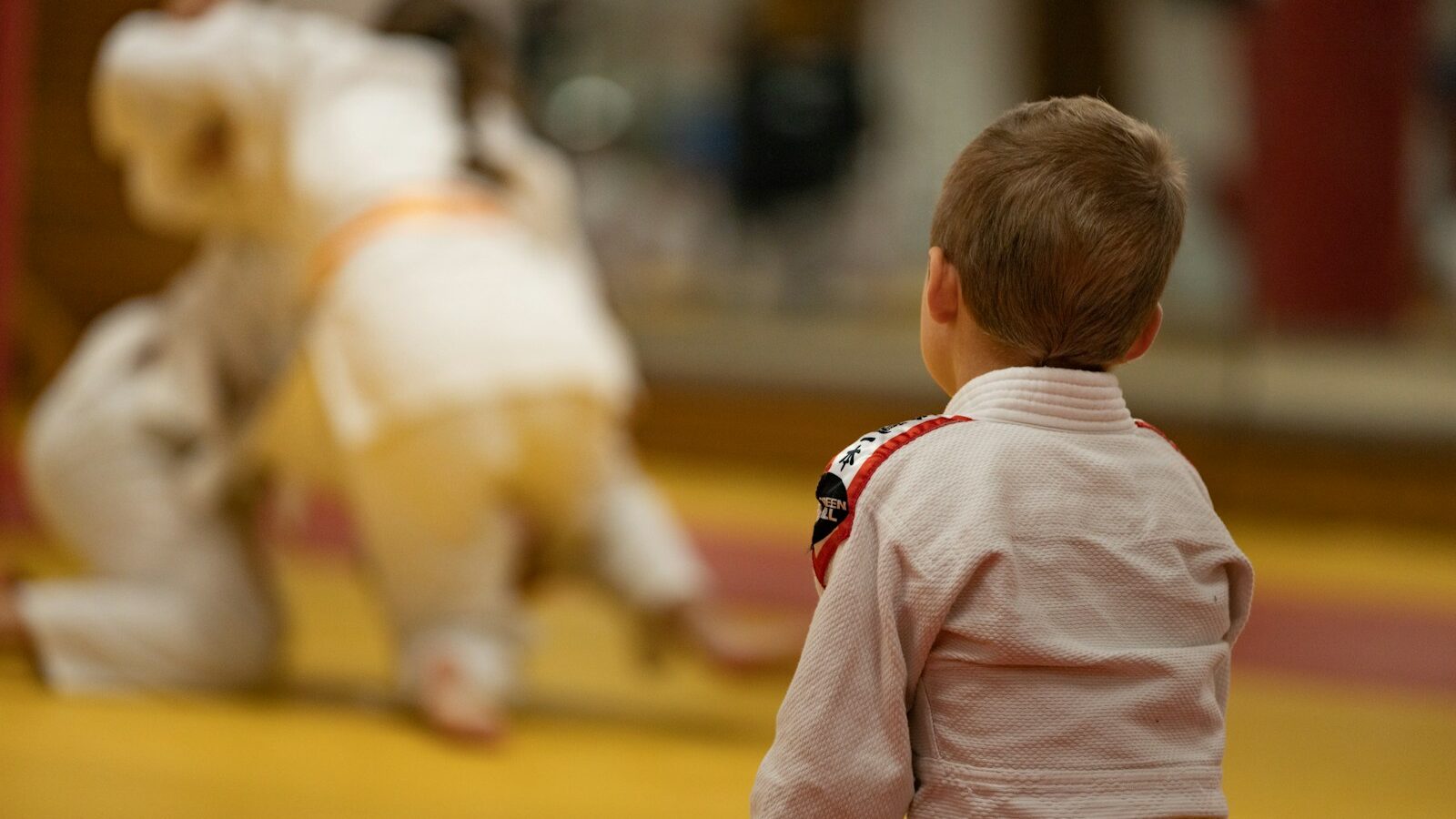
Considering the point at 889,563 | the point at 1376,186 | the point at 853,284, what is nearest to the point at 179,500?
the point at 889,563

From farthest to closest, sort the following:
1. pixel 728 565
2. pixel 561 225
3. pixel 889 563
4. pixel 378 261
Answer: pixel 728 565
pixel 561 225
pixel 378 261
pixel 889 563

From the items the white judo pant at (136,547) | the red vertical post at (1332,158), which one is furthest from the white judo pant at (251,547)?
the red vertical post at (1332,158)

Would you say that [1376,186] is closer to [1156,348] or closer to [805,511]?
[1156,348]

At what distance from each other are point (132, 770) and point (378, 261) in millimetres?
603

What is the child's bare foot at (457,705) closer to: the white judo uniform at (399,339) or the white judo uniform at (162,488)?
the white judo uniform at (399,339)

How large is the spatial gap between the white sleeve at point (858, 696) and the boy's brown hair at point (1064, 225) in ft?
0.43

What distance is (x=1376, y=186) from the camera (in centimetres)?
383

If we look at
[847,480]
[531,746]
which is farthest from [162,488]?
[847,480]

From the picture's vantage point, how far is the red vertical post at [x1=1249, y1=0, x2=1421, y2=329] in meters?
3.74

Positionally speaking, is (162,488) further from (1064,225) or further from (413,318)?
(1064,225)

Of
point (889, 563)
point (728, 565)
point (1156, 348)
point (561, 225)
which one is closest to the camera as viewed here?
point (889, 563)

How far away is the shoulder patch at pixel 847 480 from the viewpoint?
0.78 m

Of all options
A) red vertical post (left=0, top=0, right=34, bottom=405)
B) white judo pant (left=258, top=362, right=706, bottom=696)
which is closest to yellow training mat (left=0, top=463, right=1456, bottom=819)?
white judo pant (left=258, top=362, right=706, bottom=696)

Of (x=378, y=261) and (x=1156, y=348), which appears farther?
(x=1156, y=348)
